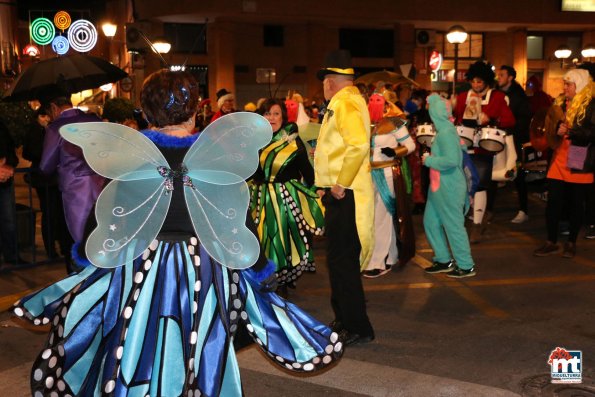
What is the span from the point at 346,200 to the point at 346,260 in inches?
16.9

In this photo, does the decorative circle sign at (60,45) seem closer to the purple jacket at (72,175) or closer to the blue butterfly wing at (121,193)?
the purple jacket at (72,175)

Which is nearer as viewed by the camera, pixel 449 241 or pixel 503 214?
pixel 449 241

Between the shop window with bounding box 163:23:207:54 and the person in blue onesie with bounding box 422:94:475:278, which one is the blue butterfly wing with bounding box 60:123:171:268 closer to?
the person in blue onesie with bounding box 422:94:475:278

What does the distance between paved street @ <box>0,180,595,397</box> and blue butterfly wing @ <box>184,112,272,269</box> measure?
3.99ft

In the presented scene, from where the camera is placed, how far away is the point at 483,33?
135 ft

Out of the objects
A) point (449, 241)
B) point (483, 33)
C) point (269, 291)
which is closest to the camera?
point (269, 291)

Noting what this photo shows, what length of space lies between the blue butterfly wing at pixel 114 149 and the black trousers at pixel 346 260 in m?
2.24

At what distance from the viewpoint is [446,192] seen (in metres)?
7.17

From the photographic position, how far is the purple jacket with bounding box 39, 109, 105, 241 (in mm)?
6508

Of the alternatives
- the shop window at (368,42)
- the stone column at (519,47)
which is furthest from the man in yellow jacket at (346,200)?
the stone column at (519,47)

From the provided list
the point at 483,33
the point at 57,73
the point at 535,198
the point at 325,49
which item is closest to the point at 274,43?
the point at 325,49

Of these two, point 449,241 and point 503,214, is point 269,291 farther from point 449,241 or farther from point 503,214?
point 503,214

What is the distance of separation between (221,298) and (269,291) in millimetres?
318

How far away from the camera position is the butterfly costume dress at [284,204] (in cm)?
632
